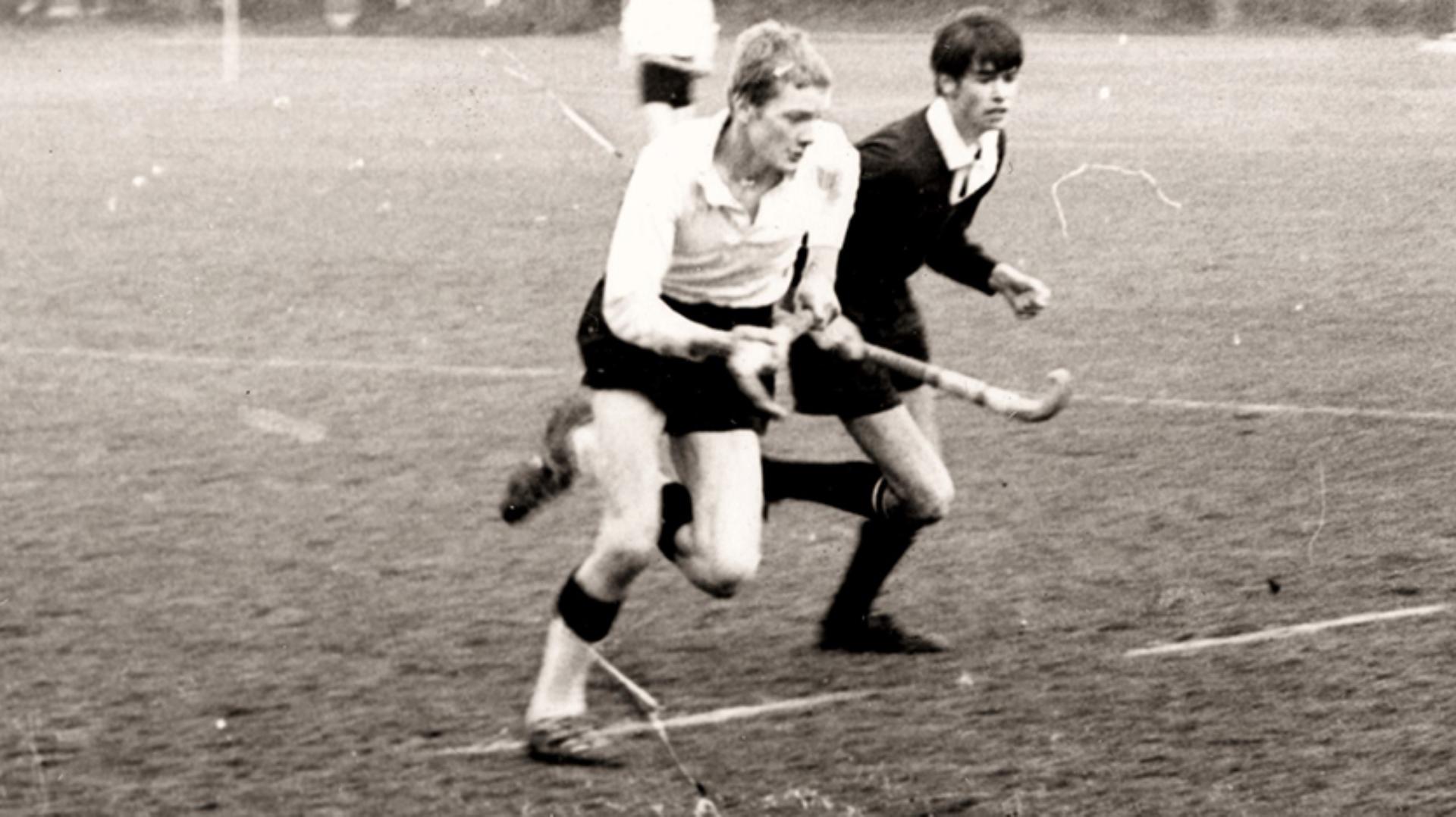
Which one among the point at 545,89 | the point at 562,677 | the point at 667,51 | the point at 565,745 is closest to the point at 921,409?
the point at 562,677

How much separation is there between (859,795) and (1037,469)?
344 cm

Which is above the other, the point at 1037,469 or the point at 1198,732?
the point at 1198,732

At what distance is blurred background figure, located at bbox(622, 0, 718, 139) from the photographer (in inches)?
615

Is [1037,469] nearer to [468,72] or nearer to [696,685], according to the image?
[696,685]

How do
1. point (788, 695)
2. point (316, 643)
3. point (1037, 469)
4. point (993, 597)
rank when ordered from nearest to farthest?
point (788, 695), point (316, 643), point (993, 597), point (1037, 469)

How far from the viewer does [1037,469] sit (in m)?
8.36

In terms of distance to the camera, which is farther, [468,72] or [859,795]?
[468,72]

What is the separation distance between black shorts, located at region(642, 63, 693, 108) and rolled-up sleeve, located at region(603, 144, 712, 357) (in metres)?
10.6

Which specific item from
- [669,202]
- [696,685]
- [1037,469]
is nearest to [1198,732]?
[696,685]

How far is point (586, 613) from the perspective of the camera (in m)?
5.41

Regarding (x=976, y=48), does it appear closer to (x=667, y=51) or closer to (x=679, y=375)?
(x=679, y=375)

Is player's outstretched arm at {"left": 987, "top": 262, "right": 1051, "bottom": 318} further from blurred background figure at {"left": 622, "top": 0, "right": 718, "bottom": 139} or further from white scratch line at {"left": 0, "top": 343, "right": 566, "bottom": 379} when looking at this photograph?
blurred background figure at {"left": 622, "top": 0, "right": 718, "bottom": 139}

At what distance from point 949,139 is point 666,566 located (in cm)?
155

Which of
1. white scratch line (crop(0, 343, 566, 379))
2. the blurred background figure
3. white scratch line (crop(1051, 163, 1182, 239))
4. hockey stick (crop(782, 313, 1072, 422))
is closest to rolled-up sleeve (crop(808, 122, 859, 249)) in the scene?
hockey stick (crop(782, 313, 1072, 422))
